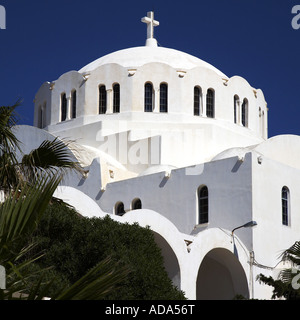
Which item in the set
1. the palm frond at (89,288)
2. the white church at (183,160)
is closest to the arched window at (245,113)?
the white church at (183,160)

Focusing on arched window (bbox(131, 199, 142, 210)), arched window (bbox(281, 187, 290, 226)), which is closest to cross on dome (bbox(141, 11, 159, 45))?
arched window (bbox(131, 199, 142, 210))

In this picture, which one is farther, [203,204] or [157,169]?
[157,169]

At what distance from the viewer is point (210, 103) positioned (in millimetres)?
27438

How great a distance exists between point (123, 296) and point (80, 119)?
51.3 ft

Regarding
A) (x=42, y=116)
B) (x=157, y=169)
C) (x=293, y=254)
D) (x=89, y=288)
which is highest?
(x=42, y=116)

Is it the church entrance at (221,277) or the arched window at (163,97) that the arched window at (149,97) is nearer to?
the arched window at (163,97)

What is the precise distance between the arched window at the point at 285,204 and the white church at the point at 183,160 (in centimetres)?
3

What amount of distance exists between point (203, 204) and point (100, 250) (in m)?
8.93

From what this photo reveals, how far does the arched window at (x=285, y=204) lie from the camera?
2231cm

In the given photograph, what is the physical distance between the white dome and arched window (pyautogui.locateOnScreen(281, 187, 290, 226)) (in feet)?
24.7

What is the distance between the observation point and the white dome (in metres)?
28.0

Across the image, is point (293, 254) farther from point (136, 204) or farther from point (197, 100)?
point (197, 100)

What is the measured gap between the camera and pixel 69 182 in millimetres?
24859

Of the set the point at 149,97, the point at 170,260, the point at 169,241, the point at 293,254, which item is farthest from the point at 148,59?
the point at 293,254
